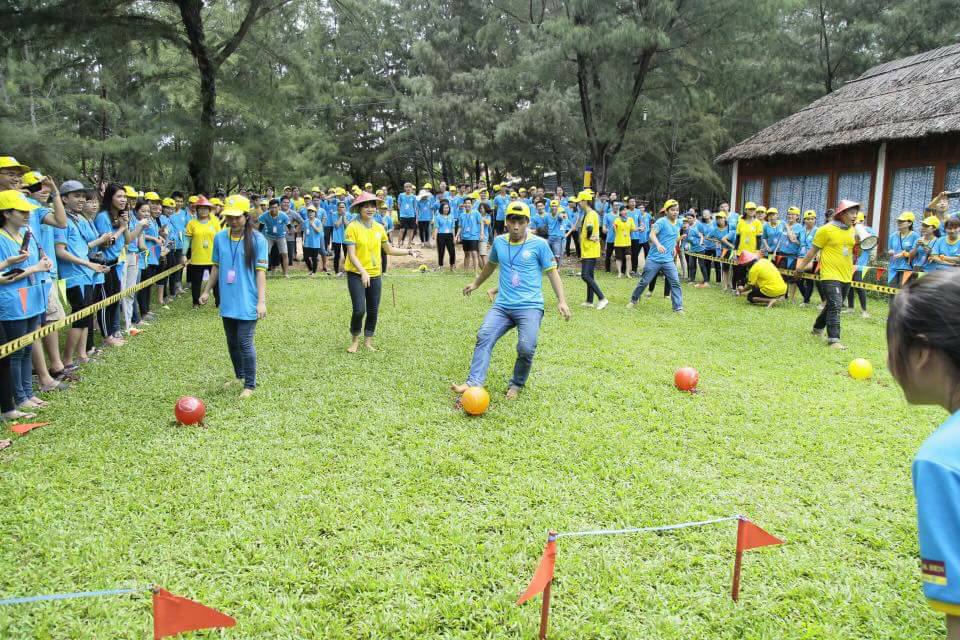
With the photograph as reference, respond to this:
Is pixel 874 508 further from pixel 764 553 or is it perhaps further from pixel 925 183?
pixel 925 183

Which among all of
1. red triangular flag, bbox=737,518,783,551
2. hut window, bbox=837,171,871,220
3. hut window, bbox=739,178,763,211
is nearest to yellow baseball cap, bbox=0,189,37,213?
red triangular flag, bbox=737,518,783,551

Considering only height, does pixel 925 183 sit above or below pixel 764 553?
above

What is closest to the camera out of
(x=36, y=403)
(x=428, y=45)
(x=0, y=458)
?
(x=0, y=458)

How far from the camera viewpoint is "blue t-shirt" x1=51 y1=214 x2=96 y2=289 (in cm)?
716

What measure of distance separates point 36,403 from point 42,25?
10.7 m

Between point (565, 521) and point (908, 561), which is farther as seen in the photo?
point (565, 521)

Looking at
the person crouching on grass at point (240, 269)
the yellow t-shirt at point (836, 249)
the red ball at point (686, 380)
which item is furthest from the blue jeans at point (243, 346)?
the yellow t-shirt at point (836, 249)

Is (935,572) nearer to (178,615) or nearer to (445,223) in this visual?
(178,615)

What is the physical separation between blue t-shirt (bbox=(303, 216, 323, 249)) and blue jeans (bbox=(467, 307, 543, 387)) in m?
11.1

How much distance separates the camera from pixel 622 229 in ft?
52.7

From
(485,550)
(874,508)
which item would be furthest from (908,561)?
(485,550)

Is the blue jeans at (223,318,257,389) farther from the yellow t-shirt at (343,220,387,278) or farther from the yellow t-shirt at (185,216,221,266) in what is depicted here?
the yellow t-shirt at (185,216,221,266)

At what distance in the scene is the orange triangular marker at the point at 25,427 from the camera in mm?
5676

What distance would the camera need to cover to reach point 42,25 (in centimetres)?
1315
